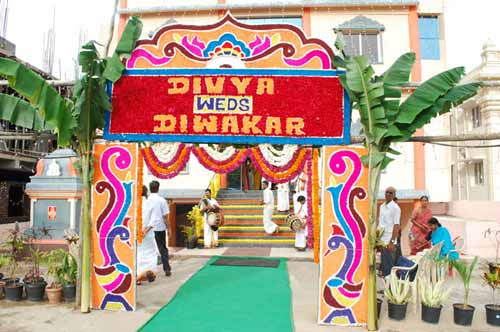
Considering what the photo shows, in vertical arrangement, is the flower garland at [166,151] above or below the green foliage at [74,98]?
below

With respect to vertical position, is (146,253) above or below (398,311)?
above

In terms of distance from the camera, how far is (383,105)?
245 inches

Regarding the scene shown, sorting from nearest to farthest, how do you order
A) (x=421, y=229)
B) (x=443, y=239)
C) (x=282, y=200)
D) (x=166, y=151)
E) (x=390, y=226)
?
(x=443, y=239)
(x=390, y=226)
(x=421, y=229)
(x=166, y=151)
(x=282, y=200)

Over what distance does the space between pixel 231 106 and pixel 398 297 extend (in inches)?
154

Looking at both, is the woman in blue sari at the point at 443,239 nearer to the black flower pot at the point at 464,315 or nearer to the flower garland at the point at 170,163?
the black flower pot at the point at 464,315

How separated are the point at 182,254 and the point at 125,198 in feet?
18.3

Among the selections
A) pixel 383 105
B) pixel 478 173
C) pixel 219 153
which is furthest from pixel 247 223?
pixel 478 173

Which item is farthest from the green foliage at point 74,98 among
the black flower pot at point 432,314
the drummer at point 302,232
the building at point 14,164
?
the building at point 14,164

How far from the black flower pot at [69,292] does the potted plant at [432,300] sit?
5685mm

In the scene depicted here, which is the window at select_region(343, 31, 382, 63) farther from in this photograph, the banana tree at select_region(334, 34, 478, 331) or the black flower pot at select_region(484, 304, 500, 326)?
the black flower pot at select_region(484, 304, 500, 326)

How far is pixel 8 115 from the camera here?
660 centimetres

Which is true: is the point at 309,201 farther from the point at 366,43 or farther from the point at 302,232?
the point at 366,43

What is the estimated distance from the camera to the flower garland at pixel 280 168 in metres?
10.5

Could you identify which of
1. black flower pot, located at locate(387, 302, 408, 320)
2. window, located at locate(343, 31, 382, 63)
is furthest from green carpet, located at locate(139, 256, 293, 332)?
window, located at locate(343, 31, 382, 63)
